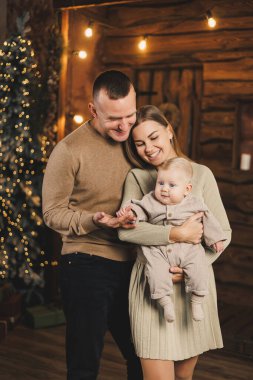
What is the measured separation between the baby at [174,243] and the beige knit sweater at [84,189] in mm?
218

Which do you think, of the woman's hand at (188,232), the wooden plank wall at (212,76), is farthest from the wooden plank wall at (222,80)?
the woman's hand at (188,232)

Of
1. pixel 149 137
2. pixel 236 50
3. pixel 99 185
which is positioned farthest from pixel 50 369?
pixel 236 50

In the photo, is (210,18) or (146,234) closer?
(146,234)

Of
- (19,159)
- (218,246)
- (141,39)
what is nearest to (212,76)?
(141,39)

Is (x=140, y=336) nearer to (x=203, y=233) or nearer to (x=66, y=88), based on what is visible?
(x=203, y=233)

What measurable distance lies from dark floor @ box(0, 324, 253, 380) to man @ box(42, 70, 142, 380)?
157cm

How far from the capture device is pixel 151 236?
2.58m

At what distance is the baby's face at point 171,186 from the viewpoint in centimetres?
255

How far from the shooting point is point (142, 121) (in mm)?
2693

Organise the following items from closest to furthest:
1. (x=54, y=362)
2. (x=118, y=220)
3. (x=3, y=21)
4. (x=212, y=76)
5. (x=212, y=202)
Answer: (x=118, y=220)
(x=212, y=202)
(x=54, y=362)
(x=3, y=21)
(x=212, y=76)

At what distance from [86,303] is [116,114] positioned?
2.90 ft

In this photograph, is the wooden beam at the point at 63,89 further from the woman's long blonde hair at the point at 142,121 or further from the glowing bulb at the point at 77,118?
the woman's long blonde hair at the point at 142,121

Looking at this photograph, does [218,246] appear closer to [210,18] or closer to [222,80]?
[210,18]

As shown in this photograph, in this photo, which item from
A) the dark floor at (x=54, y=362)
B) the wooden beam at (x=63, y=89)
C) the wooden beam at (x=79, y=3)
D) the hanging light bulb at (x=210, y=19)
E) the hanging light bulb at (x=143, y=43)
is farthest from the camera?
the hanging light bulb at (x=143, y=43)
